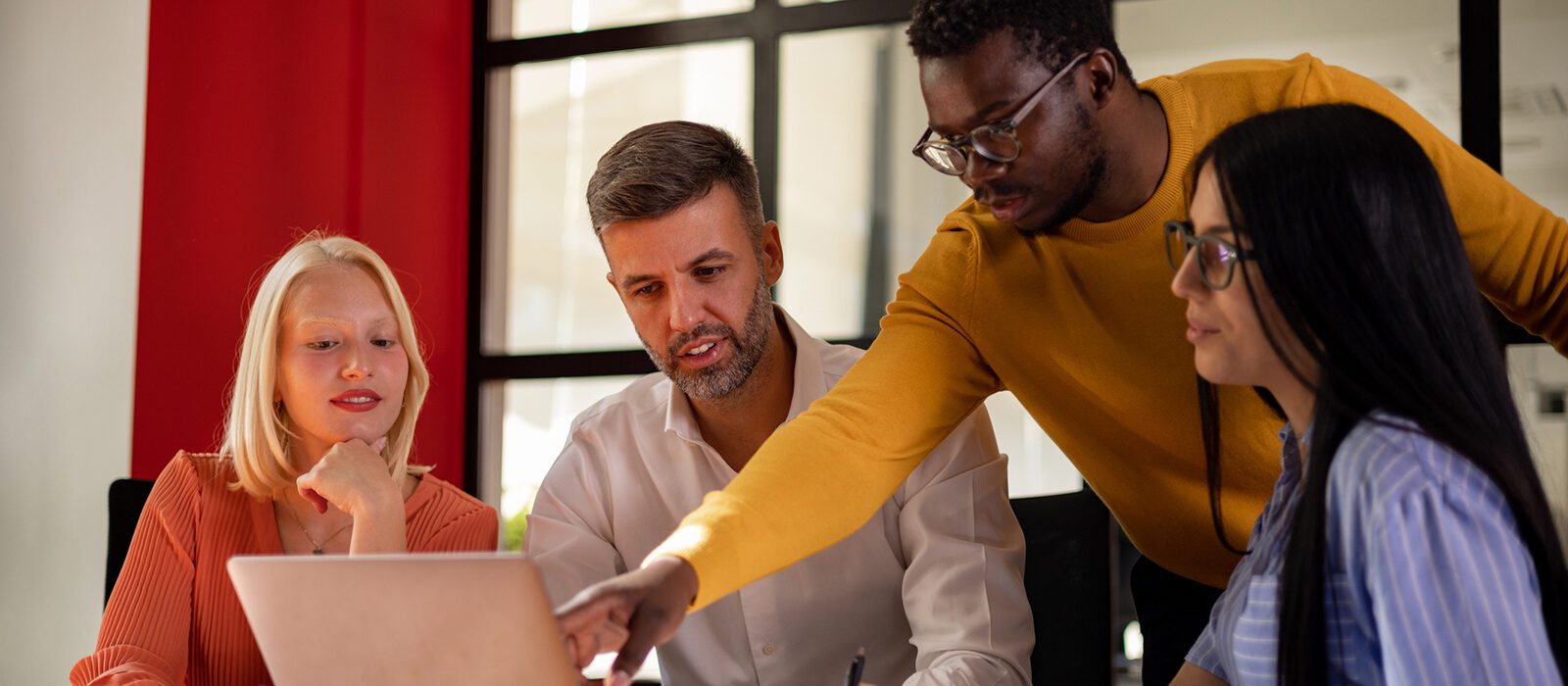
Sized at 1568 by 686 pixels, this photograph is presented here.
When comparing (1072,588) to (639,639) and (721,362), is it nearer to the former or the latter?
(721,362)

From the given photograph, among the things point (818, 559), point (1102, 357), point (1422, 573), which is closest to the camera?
point (1422, 573)

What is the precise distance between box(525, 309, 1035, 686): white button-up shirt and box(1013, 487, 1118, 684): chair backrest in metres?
0.04

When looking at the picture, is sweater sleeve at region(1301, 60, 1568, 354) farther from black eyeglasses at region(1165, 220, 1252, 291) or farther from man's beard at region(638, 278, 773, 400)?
man's beard at region(638, 278, 773, 400)

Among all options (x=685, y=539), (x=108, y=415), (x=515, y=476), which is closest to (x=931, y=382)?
(x=685, y=539)

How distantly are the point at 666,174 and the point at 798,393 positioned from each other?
1.24ft

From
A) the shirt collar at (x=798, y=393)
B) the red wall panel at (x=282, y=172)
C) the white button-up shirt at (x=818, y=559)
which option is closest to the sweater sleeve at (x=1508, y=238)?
the white button-up shirt at (x=818, y=559)

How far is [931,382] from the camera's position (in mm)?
1705

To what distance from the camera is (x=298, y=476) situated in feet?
7.51

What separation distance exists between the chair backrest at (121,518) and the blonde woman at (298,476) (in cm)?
7

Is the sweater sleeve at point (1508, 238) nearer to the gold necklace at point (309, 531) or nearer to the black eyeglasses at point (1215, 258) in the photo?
the black eyeglasses at point (1215, 258)

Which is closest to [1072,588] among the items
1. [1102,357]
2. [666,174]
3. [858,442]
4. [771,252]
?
[1102,357]

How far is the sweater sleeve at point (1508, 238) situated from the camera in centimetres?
150

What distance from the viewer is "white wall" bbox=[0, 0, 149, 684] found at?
2.96 m

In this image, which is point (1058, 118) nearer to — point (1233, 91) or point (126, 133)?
point (1233, 91)
